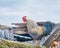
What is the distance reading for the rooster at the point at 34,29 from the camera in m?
9.11

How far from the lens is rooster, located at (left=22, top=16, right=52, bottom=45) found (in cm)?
911

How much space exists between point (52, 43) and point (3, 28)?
5.18 feet

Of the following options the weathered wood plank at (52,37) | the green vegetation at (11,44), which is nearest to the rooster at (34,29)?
the weathered wood plank at (52,37)

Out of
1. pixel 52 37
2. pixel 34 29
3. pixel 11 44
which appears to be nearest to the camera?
pixel 11 44

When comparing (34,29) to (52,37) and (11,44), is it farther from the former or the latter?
(11,44)

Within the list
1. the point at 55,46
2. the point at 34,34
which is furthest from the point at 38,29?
the point at 55,46

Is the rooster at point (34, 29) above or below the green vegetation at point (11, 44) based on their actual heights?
above

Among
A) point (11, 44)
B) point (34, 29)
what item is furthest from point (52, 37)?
point (11, 44)

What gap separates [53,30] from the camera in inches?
358

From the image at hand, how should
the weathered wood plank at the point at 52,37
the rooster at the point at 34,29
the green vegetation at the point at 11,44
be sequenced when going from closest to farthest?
the green vegetation at the point at 11,44 < the weathered wood plank at the point at 52,37 < the rooster at the point at 34,29

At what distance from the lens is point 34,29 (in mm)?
9164

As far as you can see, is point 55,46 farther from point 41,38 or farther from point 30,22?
point 30,22

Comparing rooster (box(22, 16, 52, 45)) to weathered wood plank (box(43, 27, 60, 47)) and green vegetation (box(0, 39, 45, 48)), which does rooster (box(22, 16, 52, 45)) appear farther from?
green vegetation (box(0, 39, 45, 48))

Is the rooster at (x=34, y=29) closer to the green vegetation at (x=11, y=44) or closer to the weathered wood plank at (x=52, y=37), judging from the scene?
the weathered wood plank at (x=52, y=37)
